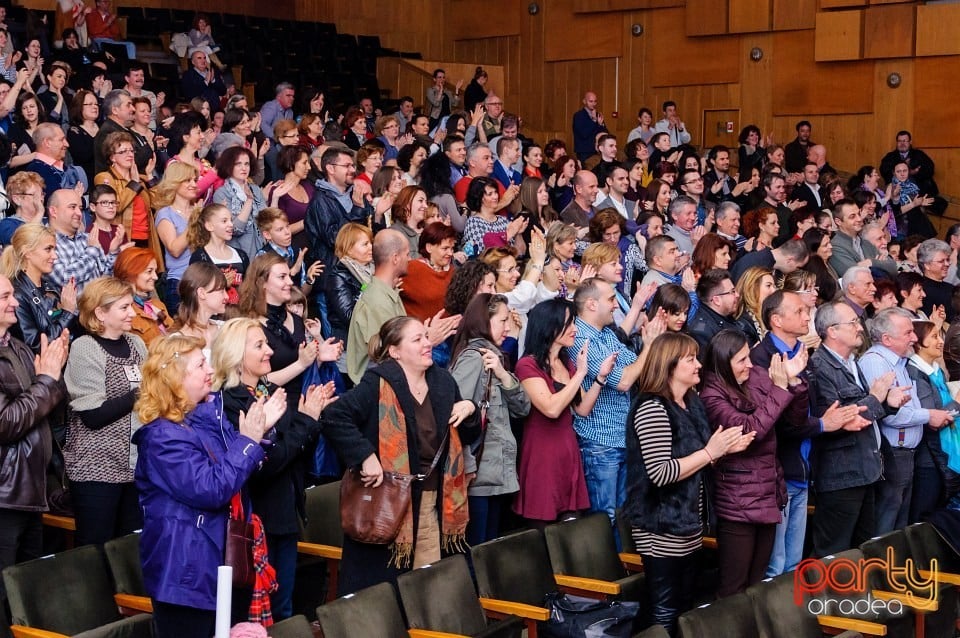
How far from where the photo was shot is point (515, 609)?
379 centimetres

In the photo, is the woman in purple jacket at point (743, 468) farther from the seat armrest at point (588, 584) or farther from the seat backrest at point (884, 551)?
the seat armrest at point (588, 584)

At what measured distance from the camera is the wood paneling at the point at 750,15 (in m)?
12.5

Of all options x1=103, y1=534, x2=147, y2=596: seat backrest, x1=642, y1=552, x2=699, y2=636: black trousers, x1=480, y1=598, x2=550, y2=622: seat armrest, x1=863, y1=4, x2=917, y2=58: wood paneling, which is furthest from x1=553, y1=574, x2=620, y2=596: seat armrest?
x1=863, y1=4, x2=917, y2=58: wood paneling

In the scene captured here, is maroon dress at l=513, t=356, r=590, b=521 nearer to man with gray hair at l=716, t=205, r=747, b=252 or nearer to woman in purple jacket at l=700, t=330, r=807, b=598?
woman in purple jacket at l=700, t=330, r=807, b=598

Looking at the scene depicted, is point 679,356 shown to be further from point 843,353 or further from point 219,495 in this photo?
point 219,495

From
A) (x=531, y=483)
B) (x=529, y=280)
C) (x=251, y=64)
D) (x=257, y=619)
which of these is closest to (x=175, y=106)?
(x=251, y=64)

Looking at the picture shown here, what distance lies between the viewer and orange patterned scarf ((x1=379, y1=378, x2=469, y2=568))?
3.83 meters

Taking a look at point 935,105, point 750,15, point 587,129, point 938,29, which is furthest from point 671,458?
point 750,15

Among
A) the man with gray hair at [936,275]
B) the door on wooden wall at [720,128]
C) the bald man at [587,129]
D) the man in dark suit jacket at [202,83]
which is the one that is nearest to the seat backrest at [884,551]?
the man with gray hair at [936,275]

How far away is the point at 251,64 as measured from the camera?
1191cm

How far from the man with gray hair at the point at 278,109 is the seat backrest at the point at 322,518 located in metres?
5.72

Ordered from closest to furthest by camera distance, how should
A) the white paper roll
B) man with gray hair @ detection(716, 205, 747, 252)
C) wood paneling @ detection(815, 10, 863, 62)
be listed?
the white paper roll < man with gray hair @ detection(716, 205, 747, 252) < wood paneling @ detection(815, 10, 863, 62)

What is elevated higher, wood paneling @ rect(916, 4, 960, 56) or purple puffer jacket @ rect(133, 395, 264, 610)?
wood paneling @ rect(916, 4, 960, 56)

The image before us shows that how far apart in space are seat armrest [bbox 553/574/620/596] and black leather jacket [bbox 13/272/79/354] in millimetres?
1961
